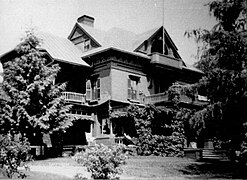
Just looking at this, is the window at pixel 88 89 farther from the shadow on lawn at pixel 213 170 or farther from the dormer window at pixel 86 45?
the shadow on lawn at pixel 213 170

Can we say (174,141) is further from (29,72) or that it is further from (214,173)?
(29,72)

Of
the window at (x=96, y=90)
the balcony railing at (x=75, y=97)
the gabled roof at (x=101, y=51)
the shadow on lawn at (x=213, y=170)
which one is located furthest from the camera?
the window at (x=96, y=90)

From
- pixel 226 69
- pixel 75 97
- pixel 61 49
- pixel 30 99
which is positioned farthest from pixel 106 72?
pixel 226 69

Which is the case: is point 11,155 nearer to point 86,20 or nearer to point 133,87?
point 133,87

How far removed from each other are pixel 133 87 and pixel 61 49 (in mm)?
7199

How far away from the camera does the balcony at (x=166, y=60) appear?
2955 cm

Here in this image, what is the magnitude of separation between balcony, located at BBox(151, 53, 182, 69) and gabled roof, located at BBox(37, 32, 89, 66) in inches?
236

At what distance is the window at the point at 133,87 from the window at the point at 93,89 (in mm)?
2662

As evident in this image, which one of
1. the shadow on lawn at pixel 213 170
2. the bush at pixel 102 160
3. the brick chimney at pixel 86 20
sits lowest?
the shadow on lawn at pixel 213 170

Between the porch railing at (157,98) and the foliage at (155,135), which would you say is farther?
the porch railing at (157,98)

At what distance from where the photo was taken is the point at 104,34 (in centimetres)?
3353

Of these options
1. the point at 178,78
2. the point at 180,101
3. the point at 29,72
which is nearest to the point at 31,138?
the point at 29,72

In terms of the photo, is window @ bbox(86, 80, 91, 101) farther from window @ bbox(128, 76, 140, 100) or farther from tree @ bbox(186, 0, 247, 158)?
tree @ bbox(186, 0, 247, 158)

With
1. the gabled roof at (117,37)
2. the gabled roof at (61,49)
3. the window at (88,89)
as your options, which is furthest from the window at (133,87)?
the gabled roof at (61,49)
